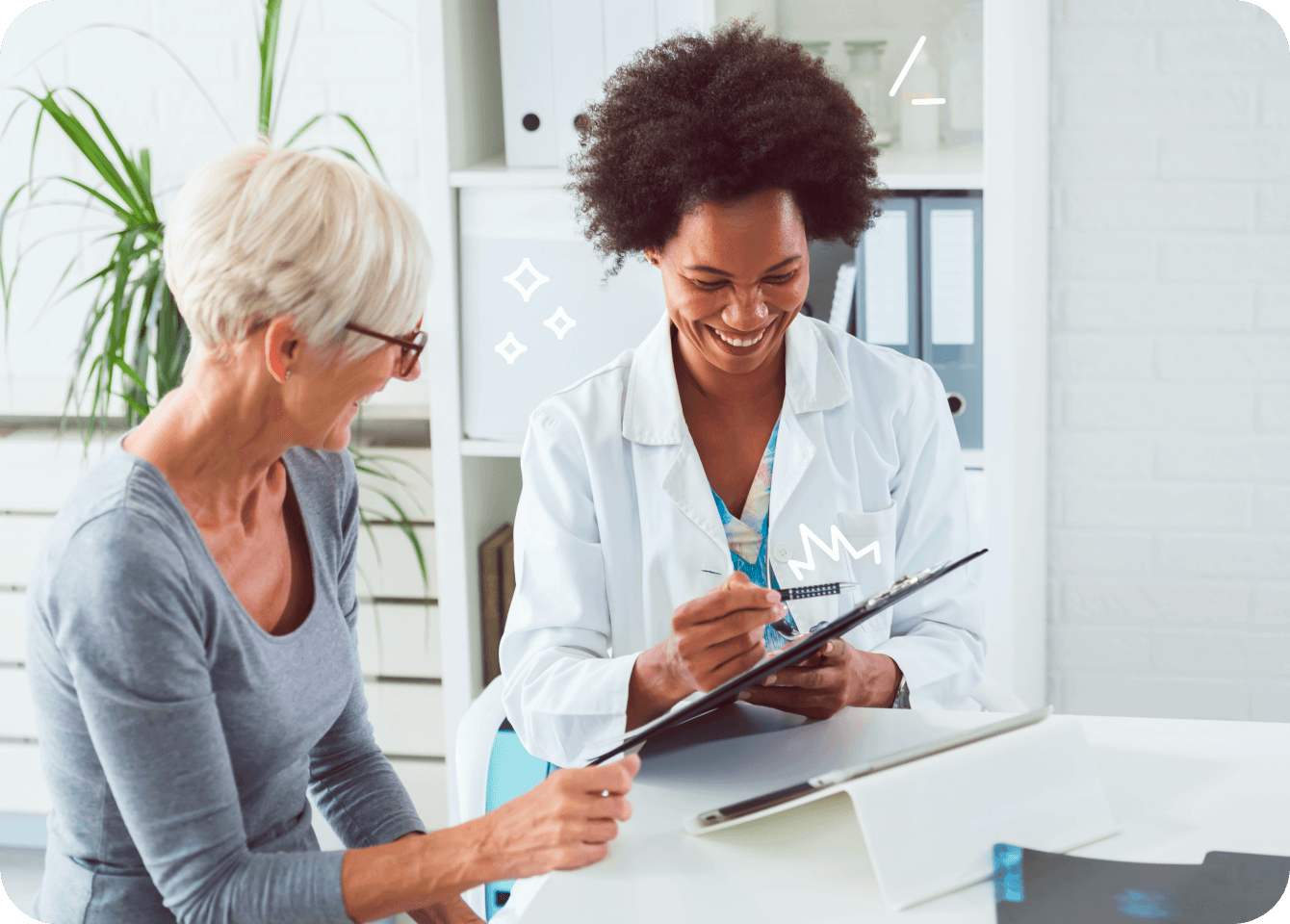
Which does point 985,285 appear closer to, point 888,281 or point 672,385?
point 888,281

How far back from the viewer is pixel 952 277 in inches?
73.4

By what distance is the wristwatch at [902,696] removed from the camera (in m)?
1.37

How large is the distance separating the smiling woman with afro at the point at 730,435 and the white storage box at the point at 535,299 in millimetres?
307

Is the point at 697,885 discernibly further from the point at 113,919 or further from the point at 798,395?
the point at 798,395

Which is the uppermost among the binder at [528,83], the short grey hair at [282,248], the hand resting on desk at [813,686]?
the binder at [528,83]

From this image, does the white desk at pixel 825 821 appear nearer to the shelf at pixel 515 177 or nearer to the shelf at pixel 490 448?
the shelf at pixel 490 448

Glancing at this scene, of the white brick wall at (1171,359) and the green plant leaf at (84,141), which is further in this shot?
the white brick wall at (1171,359)

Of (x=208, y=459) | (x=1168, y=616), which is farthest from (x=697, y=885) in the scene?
(x=1168, y=616)

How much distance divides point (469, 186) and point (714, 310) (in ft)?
2.14

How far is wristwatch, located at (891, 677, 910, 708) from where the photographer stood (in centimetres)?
137

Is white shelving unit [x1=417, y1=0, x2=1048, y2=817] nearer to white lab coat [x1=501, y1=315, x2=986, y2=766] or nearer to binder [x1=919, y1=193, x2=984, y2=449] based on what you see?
binder [x1=919, y1=193, x2=984, y2=449]

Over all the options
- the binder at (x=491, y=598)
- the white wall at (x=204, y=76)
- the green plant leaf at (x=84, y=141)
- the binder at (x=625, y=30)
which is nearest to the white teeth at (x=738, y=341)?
the binder at (x=625, y=30)

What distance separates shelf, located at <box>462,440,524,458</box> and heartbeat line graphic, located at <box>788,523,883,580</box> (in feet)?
1.93

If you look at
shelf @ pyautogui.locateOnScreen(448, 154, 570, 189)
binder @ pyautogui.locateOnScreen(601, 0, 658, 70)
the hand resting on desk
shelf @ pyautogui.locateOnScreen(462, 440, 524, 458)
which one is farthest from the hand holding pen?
binder @ pyautogui.locateOnScreen(601, 0, 658, 70)
